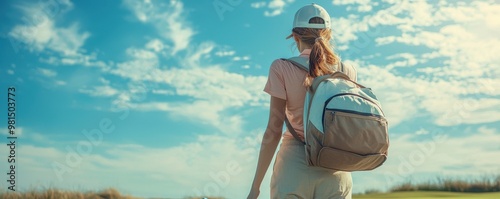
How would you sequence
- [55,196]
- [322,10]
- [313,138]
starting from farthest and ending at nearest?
[55,196], [322,10], [313,138]

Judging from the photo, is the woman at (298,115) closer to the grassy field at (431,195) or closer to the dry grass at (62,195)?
the dry grass at (62,195)

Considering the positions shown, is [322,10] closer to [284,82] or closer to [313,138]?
[284,82]

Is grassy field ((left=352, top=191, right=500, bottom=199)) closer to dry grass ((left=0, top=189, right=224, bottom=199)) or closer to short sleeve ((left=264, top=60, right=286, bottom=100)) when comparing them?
dry grass ((left=0, top=189, right=224, bottom=199))

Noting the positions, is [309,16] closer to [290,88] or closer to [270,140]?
[290,88]

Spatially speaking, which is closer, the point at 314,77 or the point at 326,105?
the point at 326,105

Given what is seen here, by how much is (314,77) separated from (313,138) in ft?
1.31

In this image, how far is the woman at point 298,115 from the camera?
311 cm

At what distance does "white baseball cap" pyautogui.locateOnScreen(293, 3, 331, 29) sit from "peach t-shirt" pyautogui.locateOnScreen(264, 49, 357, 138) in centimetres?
16

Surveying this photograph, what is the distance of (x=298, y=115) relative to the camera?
328 centimetres

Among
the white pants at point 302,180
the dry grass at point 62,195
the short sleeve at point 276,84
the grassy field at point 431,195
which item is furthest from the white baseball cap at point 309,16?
the grassy field at point 431,195

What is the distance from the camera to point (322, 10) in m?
3.38

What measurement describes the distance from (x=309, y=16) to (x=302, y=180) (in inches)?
39.5

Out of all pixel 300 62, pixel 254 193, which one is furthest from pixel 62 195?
pixel 300 62

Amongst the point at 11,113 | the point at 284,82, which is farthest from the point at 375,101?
the point at 11,113
